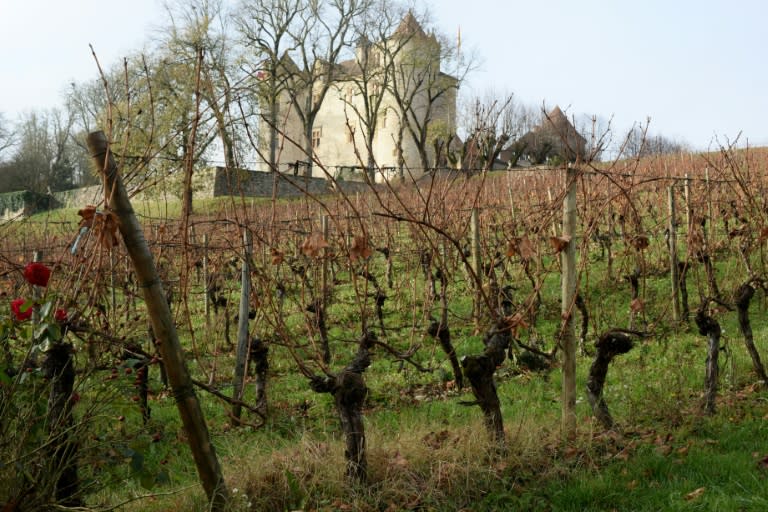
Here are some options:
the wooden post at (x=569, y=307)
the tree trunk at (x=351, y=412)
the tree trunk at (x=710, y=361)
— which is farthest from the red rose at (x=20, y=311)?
Answer: the tree trunk at (x=710, y=361)

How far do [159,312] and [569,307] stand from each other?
101 inches

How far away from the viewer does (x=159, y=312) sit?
2.93m

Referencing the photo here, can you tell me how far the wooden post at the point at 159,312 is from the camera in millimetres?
2840

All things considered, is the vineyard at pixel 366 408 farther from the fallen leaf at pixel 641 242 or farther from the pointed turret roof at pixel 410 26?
the pointed turret roof at pixel 410 26

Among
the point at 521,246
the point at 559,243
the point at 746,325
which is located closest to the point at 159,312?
the point at 521,246

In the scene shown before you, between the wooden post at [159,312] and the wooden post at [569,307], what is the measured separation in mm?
2315

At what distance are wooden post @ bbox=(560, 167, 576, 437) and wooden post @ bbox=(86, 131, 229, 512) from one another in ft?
7.60

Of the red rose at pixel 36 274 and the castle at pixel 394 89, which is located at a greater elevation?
the castle at pixel 394 89

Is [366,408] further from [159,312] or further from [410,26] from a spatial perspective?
[410,26]

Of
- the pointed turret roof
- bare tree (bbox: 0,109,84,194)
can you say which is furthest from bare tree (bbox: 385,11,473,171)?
bare tree (bbox: 0,109,84,194)

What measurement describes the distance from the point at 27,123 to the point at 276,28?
86.4 ft

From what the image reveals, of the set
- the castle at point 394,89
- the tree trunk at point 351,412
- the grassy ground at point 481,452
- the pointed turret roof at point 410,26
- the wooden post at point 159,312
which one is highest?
the pointed turret roof at point 410,26

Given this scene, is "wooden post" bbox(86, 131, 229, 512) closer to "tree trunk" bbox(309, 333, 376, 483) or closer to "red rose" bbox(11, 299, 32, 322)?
"red rose" bbox(11, 299, 32, 322)

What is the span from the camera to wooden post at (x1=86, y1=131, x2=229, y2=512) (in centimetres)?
284
